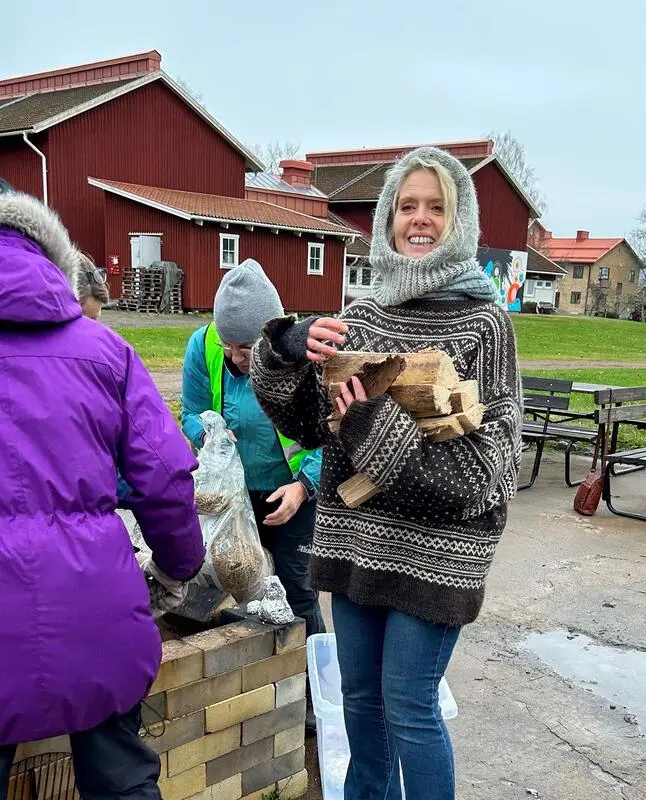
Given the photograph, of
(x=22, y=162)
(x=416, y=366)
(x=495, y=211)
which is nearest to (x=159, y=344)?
(x=22, y=162)

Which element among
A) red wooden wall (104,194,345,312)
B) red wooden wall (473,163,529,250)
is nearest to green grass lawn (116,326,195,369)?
red wooden wall (104,194,345,312)

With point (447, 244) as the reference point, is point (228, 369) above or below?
below

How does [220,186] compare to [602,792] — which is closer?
[602,792]

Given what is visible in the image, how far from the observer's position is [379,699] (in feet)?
6.77

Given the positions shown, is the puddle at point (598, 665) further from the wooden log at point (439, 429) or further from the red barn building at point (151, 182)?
the red barn building at point (151, 182)

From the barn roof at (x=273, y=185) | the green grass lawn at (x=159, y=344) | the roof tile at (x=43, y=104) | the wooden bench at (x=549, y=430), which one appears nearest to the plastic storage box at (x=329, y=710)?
the wooden bench at (x=549, y=430)

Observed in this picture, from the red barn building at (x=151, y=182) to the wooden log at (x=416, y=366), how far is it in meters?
21.1

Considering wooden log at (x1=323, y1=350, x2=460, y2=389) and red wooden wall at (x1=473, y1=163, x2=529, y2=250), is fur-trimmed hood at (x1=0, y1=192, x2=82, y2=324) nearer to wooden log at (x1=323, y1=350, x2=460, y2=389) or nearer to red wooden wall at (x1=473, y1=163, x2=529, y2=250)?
wooden log at (x1=323, y1=350, x2=460, y2=389)

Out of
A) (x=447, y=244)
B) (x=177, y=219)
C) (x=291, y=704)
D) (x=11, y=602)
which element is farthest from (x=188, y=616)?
(x=177, y=219)

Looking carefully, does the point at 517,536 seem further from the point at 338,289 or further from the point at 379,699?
the point at 338,289

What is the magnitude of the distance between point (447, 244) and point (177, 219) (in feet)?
71.2

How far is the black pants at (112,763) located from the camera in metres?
1.70

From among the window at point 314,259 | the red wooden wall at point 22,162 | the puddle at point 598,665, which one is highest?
the red wooden wall at point 22,162

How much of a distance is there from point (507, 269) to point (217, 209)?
55.7ft
